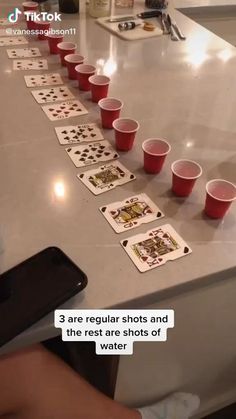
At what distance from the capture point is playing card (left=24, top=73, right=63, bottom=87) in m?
1.08

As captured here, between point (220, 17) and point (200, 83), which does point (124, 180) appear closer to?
point (200, 83)

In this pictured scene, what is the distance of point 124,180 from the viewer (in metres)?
0.79

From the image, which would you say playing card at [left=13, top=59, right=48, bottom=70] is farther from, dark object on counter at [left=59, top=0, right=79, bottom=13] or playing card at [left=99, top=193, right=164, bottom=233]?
playing card at [left=99, top=193, right=164, bottom=233]

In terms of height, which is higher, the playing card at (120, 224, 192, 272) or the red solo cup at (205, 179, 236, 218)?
the red solo cup at (205, 179, 236, 218)

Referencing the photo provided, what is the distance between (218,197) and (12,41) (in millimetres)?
951

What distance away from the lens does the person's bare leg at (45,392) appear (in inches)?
28.3

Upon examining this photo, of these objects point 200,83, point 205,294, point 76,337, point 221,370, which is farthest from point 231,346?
point 200,83

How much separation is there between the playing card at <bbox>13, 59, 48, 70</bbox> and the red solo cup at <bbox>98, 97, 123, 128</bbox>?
0.33m

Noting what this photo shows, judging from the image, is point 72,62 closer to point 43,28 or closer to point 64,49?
point 64,49

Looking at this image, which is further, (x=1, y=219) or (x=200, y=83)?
(x=200, y=83)

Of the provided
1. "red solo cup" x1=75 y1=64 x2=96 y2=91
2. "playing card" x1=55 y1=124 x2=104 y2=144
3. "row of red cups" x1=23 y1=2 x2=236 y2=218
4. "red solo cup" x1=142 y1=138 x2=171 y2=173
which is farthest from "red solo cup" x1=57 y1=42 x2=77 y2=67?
"red solo cup" x1=142 y1=138 x2=171 y2=173

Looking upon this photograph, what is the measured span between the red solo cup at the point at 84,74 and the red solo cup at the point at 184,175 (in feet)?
1.35

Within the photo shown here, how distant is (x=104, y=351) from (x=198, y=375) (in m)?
0.34

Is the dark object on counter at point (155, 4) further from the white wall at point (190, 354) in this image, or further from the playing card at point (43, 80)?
the white wall at point (190, 354)
